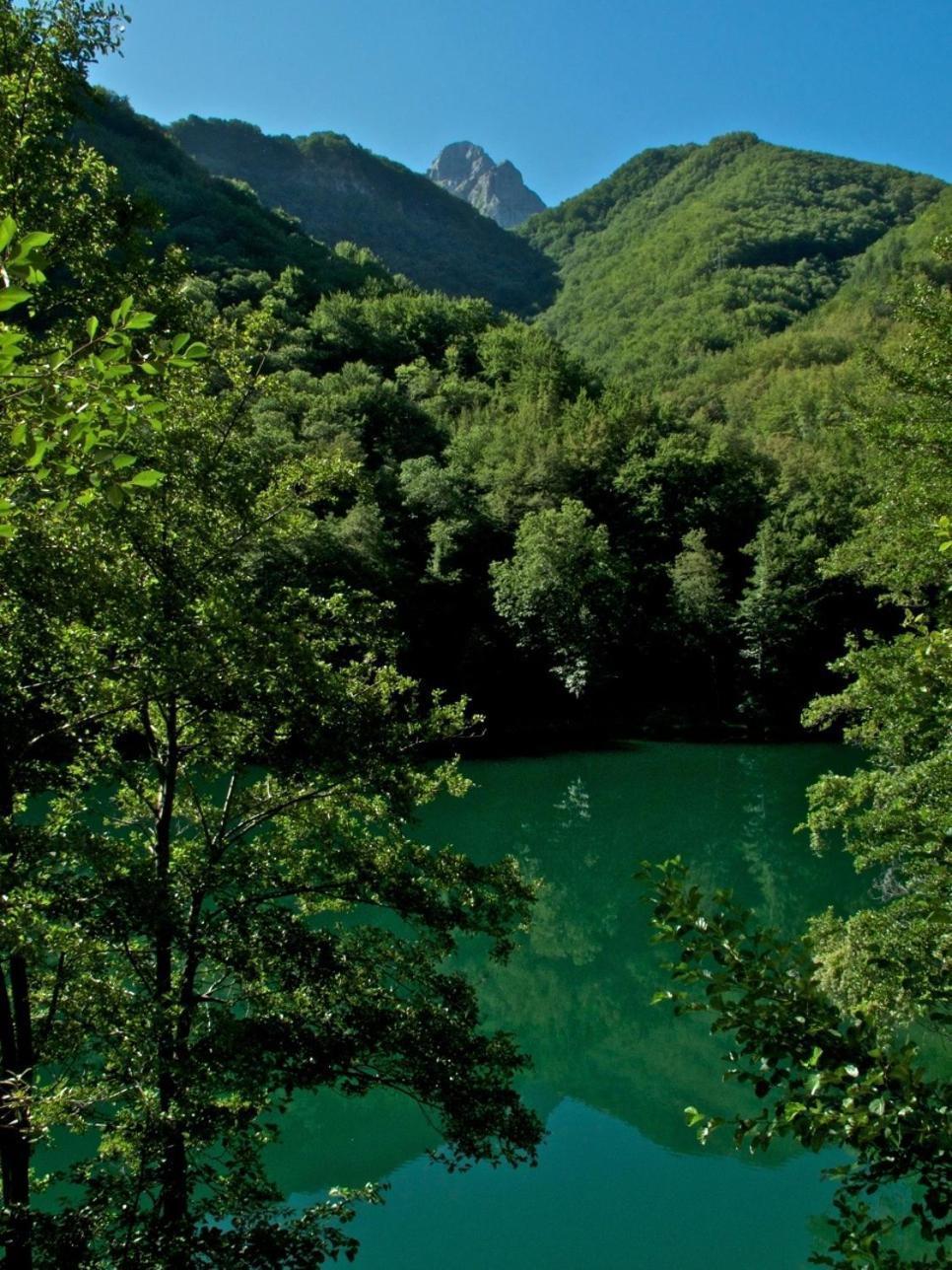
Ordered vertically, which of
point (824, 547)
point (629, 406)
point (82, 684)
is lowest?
point (82, 684)

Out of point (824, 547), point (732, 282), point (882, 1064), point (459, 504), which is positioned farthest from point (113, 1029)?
point (732, 282)

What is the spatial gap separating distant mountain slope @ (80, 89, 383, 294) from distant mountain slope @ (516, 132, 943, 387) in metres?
24.0

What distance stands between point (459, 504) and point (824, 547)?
49.9 ft

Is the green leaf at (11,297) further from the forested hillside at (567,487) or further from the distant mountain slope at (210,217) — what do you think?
the distant mountain slope at (210,217)

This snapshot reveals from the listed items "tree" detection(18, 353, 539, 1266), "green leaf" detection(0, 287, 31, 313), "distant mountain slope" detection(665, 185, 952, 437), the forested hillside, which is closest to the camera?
"green leaf" detection(0, 287, 31, 313)

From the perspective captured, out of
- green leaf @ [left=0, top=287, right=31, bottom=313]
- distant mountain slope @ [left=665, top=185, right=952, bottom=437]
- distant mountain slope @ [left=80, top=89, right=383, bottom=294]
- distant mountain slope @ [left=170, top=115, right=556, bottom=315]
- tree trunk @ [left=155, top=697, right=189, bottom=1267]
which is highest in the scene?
distant mountain slope @ [left=170, top=115, right=556, bottom=315]

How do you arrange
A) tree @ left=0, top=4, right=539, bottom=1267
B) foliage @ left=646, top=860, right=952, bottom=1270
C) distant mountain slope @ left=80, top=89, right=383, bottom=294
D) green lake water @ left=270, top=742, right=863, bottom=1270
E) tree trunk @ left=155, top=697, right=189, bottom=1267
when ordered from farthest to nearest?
distant mountain slope @ left=80, top=89, right=383, bottom=294 < green lake water @ left=270, top=742, right=863, bottom=1270 < tree @ left=0, top=4, right=539, bottom=1267 < tree trunk @ left=155, top=697, right=189, bottom=1267 < foliage @ left=646, top=860, right=952, bottom=1270

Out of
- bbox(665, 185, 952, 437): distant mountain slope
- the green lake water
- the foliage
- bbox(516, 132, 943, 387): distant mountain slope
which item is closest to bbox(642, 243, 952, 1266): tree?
the foliage

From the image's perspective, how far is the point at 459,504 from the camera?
35.5m

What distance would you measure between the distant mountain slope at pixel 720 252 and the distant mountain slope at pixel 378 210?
767 centimetres

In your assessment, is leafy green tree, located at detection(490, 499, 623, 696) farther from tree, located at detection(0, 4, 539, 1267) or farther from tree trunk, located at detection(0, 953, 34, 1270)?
tree trunk, located at detection(0, 953, 34, 1270)

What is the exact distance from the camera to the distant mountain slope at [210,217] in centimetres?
5562

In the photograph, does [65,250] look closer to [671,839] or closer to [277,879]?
[277,879]

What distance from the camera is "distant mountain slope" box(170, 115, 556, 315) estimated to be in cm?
10244
